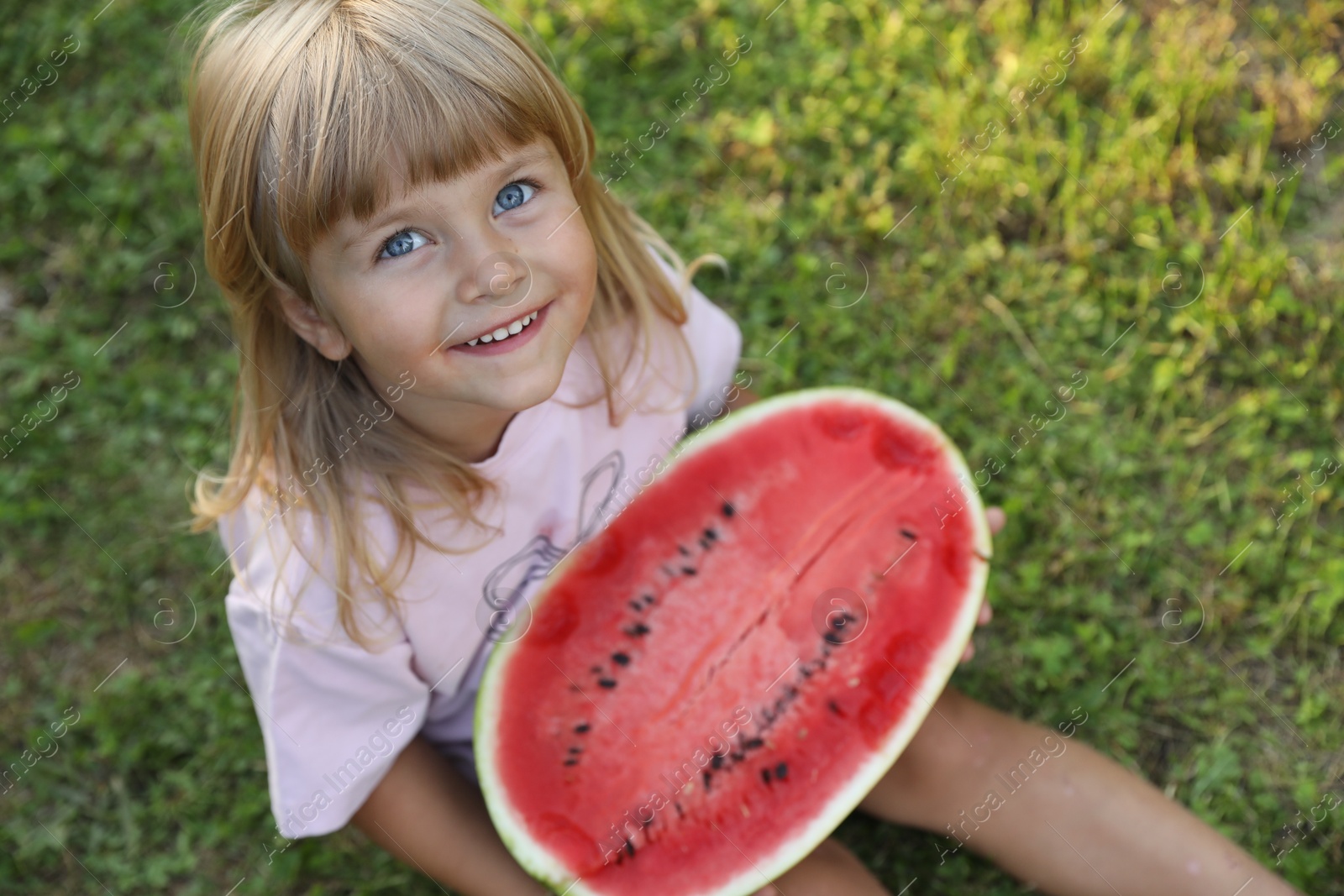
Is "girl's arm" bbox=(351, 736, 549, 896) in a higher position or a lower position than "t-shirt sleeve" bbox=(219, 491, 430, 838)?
lower

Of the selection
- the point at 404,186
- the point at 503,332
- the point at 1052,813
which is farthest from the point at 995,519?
the point at 404,186

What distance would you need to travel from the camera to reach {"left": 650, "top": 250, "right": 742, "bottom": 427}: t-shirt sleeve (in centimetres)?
199

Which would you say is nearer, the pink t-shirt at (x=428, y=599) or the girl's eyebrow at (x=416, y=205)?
the girl's eyebrow at (x=416, y=205)

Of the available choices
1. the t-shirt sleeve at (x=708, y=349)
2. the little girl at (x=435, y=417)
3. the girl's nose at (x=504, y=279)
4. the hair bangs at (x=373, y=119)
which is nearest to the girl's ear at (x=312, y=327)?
the little girl at (x=435, y=417)

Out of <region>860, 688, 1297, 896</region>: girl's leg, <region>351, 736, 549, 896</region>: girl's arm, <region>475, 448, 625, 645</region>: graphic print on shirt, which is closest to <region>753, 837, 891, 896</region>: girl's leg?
<region>860, 688, 1297, 896</region>: girl's leg

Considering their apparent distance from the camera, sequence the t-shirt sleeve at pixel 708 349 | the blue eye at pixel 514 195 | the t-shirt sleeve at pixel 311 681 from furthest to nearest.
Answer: the t-shirt sleeve at pixel 708 349 < the t-shirt sleeve at pixel 311 681 < the blue eye at pixel 514 195

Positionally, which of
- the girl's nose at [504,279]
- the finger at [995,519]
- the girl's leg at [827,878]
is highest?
the girl's nose at [504,279]

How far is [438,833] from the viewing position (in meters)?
1.83

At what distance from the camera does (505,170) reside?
141cm

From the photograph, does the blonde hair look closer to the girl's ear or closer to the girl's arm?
the girl's ear

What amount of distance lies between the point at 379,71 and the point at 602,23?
5.40 ft

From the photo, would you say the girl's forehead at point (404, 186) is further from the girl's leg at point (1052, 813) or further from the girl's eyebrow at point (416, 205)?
the girl's leg at point (1052, 813)

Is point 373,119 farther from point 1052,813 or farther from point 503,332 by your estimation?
point 1052,813

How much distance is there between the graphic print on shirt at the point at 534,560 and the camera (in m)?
1.84
